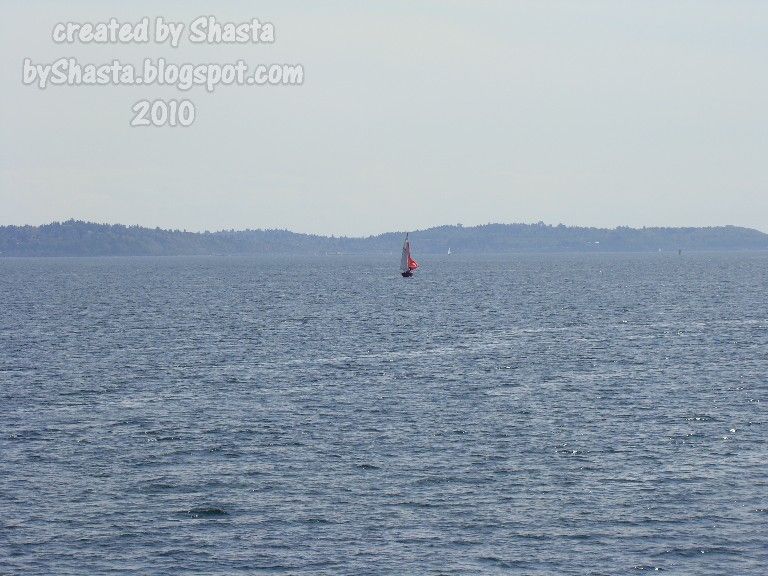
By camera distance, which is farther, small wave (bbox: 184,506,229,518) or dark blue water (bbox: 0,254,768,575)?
small wave (bbox: 184,506,229,518)

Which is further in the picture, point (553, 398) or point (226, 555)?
point (553, 398)

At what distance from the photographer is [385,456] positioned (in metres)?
53.4

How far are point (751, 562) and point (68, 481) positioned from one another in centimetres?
2787

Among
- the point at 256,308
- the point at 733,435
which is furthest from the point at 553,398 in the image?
the point at 256,308

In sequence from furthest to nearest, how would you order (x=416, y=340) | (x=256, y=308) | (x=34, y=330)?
1. (x=256, y=308)
2. (x=34, y=330)
3. (x=416, y=340)

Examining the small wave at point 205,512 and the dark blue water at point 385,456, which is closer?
the dark blue water at point 385,456

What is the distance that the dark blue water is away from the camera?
40031 millimetres

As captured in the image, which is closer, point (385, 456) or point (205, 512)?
point (205, 512)

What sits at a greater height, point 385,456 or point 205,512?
point 385,456

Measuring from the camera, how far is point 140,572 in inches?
1486

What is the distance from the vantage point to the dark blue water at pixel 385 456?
4003 centimetres

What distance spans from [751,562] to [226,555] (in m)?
17.9

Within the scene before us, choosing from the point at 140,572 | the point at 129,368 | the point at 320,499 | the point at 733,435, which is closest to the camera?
the point at 140,572

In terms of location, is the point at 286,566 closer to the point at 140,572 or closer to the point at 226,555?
the point at 226,555
